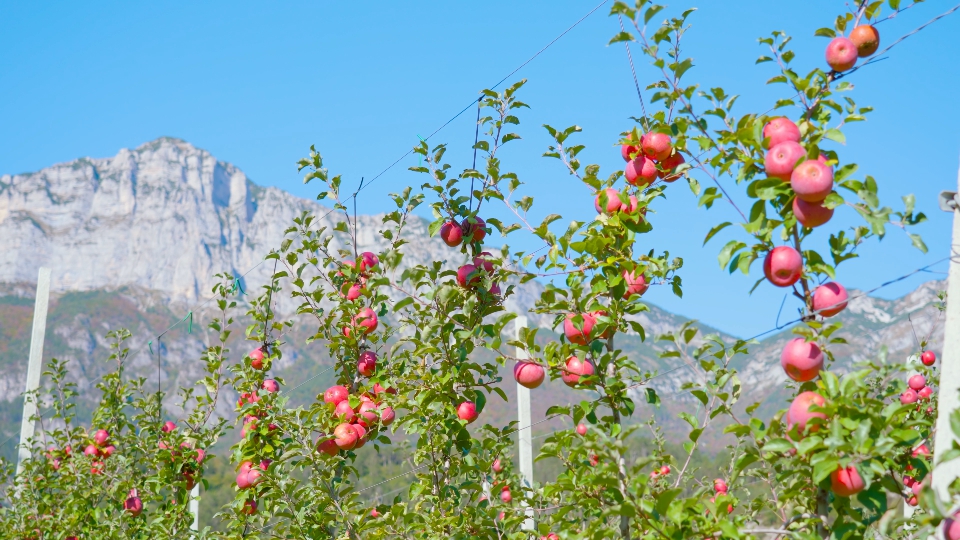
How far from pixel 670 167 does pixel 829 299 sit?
90 centimetres

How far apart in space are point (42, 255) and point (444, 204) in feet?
555

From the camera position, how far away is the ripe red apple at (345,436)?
3693 mm

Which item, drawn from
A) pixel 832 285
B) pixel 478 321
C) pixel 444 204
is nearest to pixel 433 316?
pixel 478 321

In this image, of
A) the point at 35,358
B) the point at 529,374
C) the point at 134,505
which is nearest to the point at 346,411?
the point at 529,374

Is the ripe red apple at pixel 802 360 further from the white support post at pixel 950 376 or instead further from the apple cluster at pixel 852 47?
the apple cluster at pixel 852 47

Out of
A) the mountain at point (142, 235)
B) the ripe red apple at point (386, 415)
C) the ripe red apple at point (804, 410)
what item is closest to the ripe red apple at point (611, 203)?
the ripe red apple at point (804, 410)

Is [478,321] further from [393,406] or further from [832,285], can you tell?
[832,285]

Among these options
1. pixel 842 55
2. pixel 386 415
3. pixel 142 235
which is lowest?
pixel 386 415

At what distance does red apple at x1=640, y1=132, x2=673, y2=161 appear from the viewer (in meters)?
2.79

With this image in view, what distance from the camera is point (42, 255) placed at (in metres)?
154

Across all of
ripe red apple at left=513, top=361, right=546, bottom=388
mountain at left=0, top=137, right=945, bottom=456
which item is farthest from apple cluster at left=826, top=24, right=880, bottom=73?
mountain at left=0, top=137, right=945, bottom=456

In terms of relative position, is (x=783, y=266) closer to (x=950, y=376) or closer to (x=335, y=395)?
(x=950, y=376)


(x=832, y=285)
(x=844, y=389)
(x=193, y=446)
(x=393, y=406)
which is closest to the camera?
(x=844, y=389)

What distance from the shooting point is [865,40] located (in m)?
2.41
